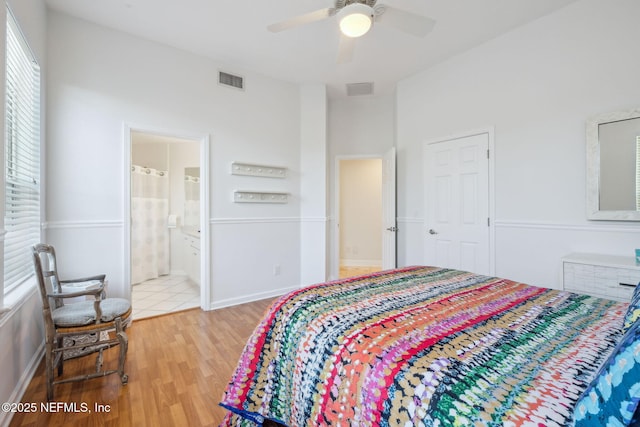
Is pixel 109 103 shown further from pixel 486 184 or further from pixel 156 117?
pixel 486 184

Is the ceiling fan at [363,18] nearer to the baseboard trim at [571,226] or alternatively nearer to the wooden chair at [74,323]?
the baseboard trim at [571,226]

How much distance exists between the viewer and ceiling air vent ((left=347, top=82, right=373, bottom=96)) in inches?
160

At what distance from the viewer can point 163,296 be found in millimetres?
3818

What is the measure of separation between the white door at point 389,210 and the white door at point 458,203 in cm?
43

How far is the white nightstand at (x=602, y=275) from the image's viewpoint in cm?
196

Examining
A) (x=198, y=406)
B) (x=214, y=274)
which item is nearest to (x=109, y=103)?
(x=214, y=274)

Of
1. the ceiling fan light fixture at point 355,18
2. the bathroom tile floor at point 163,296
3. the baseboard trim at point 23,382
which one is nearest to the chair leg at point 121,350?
the baseboard trim at point 23,382

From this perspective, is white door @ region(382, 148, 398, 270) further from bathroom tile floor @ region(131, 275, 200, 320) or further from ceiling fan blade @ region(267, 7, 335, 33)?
bathroom tile floor @ region(131, 275, 200, 320)

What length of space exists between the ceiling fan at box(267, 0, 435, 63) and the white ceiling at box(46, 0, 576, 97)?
0.63m

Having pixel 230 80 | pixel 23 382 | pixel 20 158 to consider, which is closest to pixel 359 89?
pixel 230 80

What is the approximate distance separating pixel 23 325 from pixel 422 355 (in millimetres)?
2497

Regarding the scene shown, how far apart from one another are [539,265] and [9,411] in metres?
3.99

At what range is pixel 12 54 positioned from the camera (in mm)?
1888

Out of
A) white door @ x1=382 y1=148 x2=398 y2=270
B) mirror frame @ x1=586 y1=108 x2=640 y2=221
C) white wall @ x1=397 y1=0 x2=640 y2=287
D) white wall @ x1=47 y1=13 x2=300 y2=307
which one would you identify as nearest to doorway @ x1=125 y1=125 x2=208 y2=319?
white wall @ x1=47 y1=13 x2=300 y2=307
